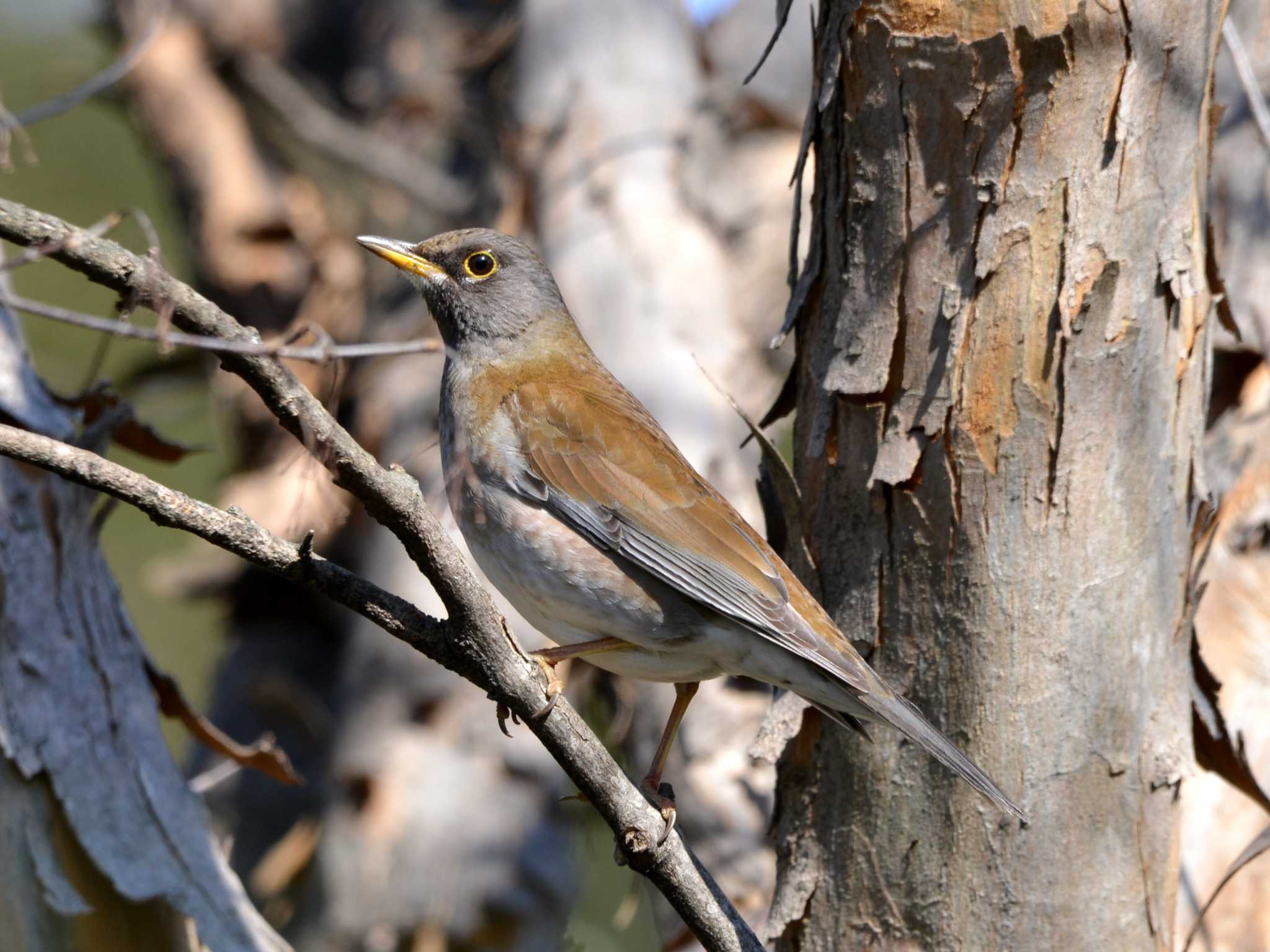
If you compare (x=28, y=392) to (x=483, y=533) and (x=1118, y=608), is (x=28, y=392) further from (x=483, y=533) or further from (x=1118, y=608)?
(x=1118, y=608)

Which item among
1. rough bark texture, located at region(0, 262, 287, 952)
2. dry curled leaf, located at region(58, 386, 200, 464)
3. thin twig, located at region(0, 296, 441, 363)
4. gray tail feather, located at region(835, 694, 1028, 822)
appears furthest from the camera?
dry curled leaf, located at region(58, 386, 200, 464)

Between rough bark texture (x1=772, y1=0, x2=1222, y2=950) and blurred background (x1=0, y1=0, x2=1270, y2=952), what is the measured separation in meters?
1.51

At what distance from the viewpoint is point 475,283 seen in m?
4.39

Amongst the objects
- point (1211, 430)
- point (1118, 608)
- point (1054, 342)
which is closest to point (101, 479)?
point (1054, 342)

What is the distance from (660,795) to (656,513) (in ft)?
2.54

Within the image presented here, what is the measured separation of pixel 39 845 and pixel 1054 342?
3.10 meters

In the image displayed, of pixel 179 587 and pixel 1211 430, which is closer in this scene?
pixel 1211 430

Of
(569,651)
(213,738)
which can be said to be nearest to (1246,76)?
(569,651)

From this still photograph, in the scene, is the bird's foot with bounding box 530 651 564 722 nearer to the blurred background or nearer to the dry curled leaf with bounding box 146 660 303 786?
the dry curled leaf with bounding box 146 660 303 786

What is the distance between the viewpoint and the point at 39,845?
144 inches

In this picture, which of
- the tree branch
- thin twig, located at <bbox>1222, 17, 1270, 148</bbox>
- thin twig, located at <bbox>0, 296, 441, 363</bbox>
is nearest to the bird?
the tree branch

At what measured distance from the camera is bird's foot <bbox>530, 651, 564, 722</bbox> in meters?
2.70

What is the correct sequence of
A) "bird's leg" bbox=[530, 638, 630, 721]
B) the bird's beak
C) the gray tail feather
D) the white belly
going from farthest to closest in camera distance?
the bird's beak
the white belly
"bird's leg" bbox=[530, 638, 630, 721]
the gray tail feather

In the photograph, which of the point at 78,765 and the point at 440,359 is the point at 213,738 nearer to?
the point at 78,765
